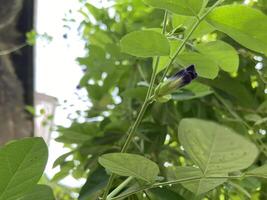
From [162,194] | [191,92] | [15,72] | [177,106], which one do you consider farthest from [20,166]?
[15,72]

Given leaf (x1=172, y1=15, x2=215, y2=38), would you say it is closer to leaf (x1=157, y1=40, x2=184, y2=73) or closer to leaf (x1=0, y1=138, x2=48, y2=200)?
leaf (x1=157, y1=40, x2=184, y2=73)

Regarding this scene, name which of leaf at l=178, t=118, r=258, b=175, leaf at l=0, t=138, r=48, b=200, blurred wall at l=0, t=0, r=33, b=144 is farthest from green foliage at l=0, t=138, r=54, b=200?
blurred wall at l=0, t=0, r=33, b=144

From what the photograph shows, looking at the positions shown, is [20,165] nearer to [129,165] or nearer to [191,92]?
[129,165]

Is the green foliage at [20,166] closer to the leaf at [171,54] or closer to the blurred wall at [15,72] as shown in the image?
the leaf at [171,54]

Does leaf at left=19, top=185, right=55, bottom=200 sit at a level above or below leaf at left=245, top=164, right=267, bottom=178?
below

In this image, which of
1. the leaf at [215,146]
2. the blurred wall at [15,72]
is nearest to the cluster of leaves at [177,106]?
the leaf at [215,146]

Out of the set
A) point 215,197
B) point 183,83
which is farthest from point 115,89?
point 183,83

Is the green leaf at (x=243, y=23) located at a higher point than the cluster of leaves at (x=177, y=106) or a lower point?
higher
